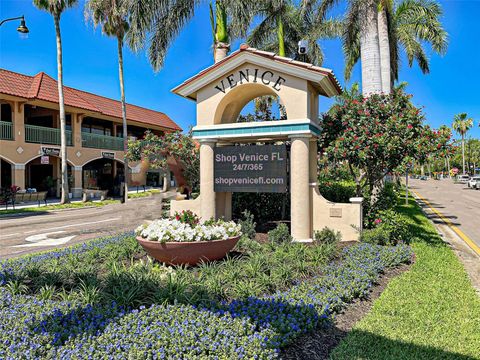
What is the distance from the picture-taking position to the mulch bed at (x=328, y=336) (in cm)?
408

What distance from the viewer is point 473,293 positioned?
612 centimetres

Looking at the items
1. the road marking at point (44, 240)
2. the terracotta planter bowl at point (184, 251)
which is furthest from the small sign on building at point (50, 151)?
the terracotta planter bowl at point (184, 251)

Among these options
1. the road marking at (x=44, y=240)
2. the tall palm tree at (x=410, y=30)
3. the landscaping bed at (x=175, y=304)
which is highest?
the tall palm tree at (x=410, y=30)

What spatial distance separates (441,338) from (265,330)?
2.24m

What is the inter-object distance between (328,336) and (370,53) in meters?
12.5

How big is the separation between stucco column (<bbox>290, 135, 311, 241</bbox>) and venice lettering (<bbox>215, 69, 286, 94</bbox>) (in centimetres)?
157

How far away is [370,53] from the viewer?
14117 millimetres

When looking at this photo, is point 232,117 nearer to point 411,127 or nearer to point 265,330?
point 411,127

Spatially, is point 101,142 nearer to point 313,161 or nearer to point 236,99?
point 236,99

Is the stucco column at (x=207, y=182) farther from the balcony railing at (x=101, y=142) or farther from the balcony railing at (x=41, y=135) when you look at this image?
the balcony railing at (x=101, y=142)

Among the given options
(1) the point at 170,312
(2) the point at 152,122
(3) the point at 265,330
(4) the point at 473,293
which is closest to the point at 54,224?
(1) the point at 170,312

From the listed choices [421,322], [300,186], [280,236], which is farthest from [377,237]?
[421,322]

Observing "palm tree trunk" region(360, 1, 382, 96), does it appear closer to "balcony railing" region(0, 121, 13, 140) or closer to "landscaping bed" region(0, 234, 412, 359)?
"landscaping bed" region(0, 234, 412, 359)

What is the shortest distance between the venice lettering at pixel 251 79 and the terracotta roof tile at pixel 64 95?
825 inches
